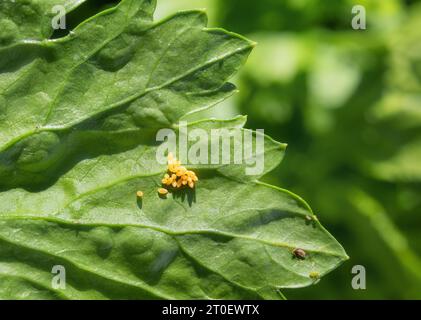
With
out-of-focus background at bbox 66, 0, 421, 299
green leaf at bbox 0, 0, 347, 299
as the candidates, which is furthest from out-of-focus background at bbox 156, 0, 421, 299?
green leaf at bbox 0, 0, 347, 299

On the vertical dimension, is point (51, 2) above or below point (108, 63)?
above

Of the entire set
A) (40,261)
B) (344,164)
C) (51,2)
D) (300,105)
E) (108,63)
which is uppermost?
(51,2)

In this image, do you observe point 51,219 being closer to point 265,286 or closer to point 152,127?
point 152,127

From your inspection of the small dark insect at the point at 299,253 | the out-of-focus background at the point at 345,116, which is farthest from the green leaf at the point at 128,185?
the out-of-focus background at the point at 345,116

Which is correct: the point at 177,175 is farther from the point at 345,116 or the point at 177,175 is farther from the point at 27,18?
the point at 345,116

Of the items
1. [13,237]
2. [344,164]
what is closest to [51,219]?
[13,237]

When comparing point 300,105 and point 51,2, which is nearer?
point 51,2
